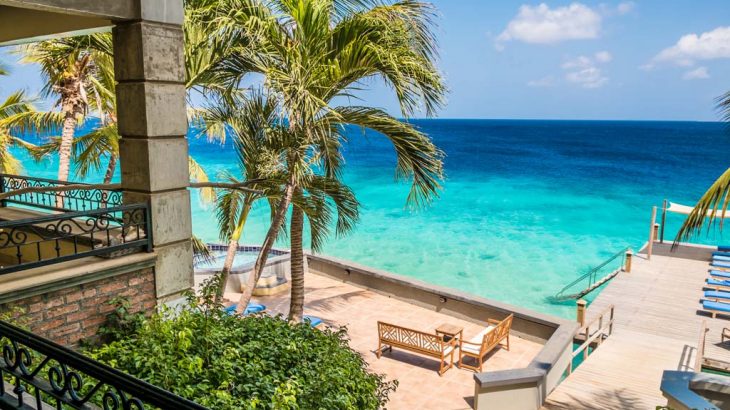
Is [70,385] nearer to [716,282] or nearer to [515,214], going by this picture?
[716,282]

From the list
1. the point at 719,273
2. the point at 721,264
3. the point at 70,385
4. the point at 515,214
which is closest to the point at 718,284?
the point at 719,273

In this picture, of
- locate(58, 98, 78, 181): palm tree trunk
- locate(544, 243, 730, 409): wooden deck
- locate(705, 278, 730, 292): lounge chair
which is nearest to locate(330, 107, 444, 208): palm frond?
locate(544, 243, 730, 409): wooden deck

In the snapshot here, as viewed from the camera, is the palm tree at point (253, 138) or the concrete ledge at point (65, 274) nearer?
the concrete ledge at point (65, 274)

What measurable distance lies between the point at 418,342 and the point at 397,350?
3.49ft

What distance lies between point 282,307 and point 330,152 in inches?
244

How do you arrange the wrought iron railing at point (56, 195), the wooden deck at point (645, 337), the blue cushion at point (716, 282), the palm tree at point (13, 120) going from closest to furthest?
the wrought iron railing at point (56, 195) < the wooden deck at point (645, 337) < the palm tree at point (13, 120) < the blue cushion at point (716, 282)

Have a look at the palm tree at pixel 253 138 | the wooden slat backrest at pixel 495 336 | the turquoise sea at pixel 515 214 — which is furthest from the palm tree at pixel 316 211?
the wooden slat backrest at pixel 495 336

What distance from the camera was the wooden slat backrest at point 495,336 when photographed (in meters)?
10.3

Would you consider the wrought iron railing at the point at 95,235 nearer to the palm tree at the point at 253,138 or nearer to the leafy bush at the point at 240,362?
the leafy bush at the point at 240,362

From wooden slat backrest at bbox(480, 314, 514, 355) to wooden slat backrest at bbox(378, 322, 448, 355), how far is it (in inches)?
30.4

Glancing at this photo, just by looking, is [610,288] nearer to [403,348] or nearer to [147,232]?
[403,348]

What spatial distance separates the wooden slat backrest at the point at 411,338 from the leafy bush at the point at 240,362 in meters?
4.67

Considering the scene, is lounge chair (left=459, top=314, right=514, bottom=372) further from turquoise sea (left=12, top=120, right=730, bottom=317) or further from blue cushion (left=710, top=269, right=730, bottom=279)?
blue cushion (left=710, top=269, right=730, bottom=279)

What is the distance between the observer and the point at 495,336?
35.3 ft
